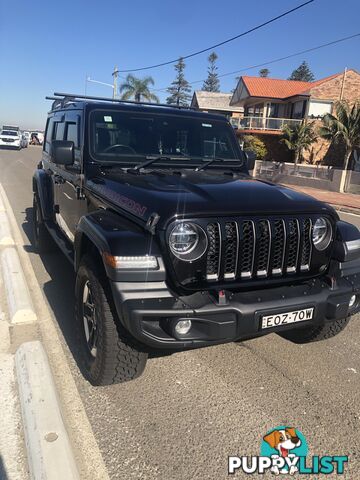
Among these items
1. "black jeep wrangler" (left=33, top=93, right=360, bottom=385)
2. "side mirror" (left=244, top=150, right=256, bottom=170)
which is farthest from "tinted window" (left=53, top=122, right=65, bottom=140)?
"side mirror" (left=244, top=150, right=256, bottom=170)

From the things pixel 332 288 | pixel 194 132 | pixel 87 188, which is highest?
pixel 194 132

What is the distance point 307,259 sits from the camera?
314 centimetres

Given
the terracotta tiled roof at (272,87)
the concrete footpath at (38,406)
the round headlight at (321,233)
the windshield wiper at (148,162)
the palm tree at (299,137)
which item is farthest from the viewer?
the terracotta tiled roof at (272,87)

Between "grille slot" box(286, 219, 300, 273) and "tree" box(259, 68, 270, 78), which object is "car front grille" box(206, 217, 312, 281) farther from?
"tree" box(259, 68, 270, 78)

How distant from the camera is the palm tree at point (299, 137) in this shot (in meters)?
33.3

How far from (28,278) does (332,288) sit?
12.0 feet

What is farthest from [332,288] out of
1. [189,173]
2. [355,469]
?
[189,173]

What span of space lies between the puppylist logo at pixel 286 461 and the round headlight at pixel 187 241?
3.93 feet

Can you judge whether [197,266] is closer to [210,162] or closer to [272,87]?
[210,162]

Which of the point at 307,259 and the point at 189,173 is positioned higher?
the point at 189,173

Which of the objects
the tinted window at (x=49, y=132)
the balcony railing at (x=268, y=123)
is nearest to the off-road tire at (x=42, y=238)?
the tinted window at (x=49, y=132)

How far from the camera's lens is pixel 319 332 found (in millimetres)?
3695

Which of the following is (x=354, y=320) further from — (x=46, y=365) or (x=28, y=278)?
(x=28, y=278)

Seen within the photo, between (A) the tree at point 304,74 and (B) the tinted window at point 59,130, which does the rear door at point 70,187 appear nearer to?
(B) the tinted window at point 59,130
